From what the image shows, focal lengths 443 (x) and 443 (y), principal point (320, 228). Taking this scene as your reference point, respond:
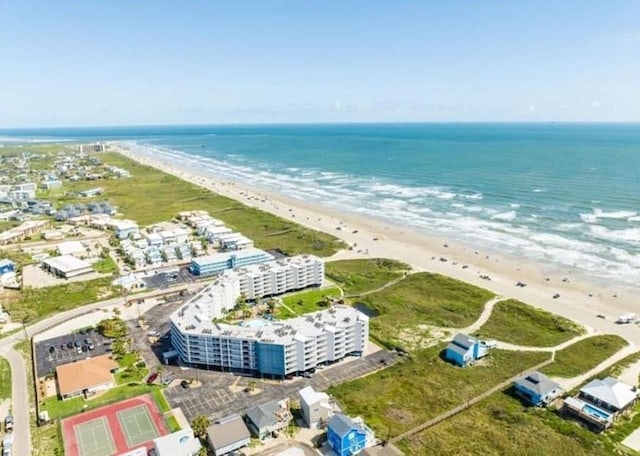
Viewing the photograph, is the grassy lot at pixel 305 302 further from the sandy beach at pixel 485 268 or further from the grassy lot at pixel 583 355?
the grassy lot at pixel 583 355

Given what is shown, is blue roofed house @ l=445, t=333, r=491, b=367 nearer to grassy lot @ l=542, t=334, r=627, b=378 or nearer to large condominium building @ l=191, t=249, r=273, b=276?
grassy lot @ l=542, t=334, r=627, b=378

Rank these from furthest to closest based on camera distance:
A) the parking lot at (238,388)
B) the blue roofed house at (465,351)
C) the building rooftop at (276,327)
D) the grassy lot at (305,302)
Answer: the grassy lot at (305,302), the blue roofed house at (465,351), the building rooftop at (276,327), the parking lot at (238,388)

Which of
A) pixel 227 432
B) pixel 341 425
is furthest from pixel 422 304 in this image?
pixel 227 432

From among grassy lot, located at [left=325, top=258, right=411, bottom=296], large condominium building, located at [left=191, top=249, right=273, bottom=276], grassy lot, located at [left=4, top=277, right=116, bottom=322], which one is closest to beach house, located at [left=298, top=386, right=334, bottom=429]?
grassy lot, located at [left=325, top=258, right=411, bottom=296]

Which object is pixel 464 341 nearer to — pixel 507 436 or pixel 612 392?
pixel 507 436

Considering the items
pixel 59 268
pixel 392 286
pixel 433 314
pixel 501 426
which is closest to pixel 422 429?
pixel 501 426

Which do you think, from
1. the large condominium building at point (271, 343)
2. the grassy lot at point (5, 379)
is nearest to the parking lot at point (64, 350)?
the grassy lot at point (5, 379)
